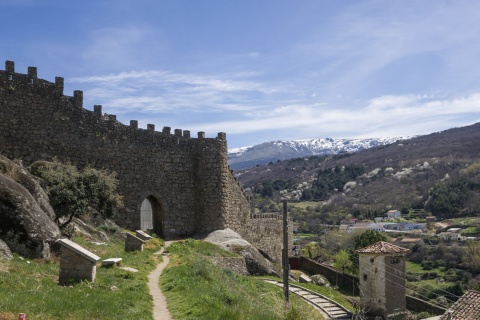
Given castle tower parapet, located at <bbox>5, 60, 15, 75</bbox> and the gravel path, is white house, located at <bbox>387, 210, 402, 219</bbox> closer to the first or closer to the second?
castle tower parapet, located at <bbox>5, 60, 15, 75</bbox>

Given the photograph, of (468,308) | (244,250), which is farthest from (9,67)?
(468,308)

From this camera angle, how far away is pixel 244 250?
32688 millimetres

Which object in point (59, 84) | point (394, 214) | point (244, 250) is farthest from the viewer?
point (394, 214)

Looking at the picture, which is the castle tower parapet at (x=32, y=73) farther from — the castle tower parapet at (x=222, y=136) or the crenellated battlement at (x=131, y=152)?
the castle tower parapet at (x=222, y=136)

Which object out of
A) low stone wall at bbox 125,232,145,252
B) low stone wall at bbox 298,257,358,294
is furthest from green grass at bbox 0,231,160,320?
low stone wall at bbox 298,257,358,294

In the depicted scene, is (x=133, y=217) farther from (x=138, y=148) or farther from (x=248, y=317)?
(x=248, y=317)

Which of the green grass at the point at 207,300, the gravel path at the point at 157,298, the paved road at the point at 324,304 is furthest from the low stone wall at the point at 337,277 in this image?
the gravel path at the point at 157,298

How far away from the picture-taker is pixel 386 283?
99.3ft

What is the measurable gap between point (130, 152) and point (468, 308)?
21712 millimetres

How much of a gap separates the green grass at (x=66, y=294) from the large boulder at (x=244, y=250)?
14.9m

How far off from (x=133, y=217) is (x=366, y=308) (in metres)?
15.5

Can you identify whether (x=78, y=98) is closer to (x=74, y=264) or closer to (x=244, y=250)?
(x=244, y=250)

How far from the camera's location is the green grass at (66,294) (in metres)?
11.2

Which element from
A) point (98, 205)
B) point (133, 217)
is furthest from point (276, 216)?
point (98, 205)
